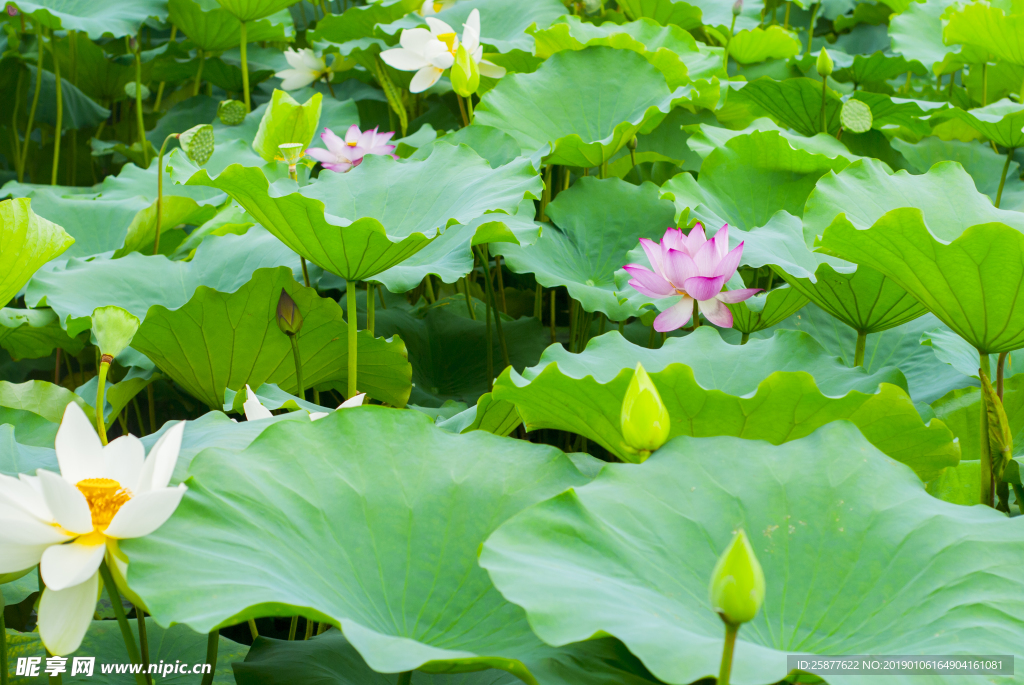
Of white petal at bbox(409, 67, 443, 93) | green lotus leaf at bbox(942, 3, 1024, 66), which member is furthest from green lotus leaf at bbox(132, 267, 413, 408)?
green lotus leaf at bbox(942, 3, 1024, 66)

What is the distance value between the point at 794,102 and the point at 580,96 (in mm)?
569

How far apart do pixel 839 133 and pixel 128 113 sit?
2.15 m

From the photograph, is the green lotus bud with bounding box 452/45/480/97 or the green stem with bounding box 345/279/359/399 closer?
the green stem with bounding box 345/279/359/399

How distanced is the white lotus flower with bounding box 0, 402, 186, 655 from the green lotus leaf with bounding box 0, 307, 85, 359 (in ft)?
2.44

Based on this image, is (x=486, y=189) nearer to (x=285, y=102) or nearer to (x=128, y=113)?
(x=285, y=102)

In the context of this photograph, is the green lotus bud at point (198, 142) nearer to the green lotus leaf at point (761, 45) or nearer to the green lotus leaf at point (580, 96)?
the green lotus leaf at point (580, 96)

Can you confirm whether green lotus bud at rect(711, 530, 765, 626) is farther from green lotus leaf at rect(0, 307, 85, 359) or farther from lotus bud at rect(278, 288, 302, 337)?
green lotus leaf at rect(0, 307, 85, 359)

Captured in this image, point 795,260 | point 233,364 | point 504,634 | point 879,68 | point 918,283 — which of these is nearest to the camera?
point 504,634

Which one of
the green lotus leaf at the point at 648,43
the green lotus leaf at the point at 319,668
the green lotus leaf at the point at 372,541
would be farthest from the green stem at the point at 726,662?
the green lotus leaf at the point at 648,43

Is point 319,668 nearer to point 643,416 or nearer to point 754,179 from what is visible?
point 643,416

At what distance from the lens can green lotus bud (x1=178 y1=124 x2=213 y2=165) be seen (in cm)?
115

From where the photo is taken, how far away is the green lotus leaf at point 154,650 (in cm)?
80

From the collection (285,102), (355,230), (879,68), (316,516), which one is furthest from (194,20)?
(316,516)

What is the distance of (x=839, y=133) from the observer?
1668 mm
